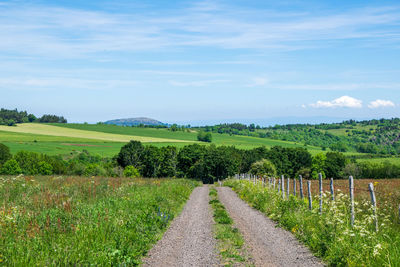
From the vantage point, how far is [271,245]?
12641mm

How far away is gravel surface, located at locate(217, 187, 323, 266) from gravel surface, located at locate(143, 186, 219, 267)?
51.8 inches

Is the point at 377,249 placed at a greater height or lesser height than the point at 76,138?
greater

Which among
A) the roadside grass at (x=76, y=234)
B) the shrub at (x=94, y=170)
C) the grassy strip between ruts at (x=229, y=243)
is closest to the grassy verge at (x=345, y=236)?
the grassy strip between ruts at (x=229, y=243)

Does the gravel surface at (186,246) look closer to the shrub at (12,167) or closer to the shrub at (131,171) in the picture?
the shrub at (12,167)

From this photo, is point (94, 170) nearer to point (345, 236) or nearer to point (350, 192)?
point (350, 192)

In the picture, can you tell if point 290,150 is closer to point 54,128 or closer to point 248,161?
point 248,161

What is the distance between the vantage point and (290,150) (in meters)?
127

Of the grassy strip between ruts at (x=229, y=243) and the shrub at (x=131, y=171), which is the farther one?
the shrub at (x=131, y=171)

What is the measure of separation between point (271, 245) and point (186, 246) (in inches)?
113

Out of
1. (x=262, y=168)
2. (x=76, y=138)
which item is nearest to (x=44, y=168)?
(x=262, y=168)

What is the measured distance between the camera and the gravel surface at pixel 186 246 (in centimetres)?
1071

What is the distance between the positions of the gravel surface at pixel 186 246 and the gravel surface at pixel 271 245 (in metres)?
1.32

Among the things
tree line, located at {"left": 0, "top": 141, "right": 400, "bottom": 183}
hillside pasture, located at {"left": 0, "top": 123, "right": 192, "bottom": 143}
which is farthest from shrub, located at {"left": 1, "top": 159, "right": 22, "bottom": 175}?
hillside pasture, located at {"left": 0, "top": 123, "right": 192, "bottom": 143}

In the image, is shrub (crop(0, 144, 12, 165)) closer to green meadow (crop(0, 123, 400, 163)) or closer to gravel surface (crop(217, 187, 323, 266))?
green meadow (crop(0, 123, 400, 163))
